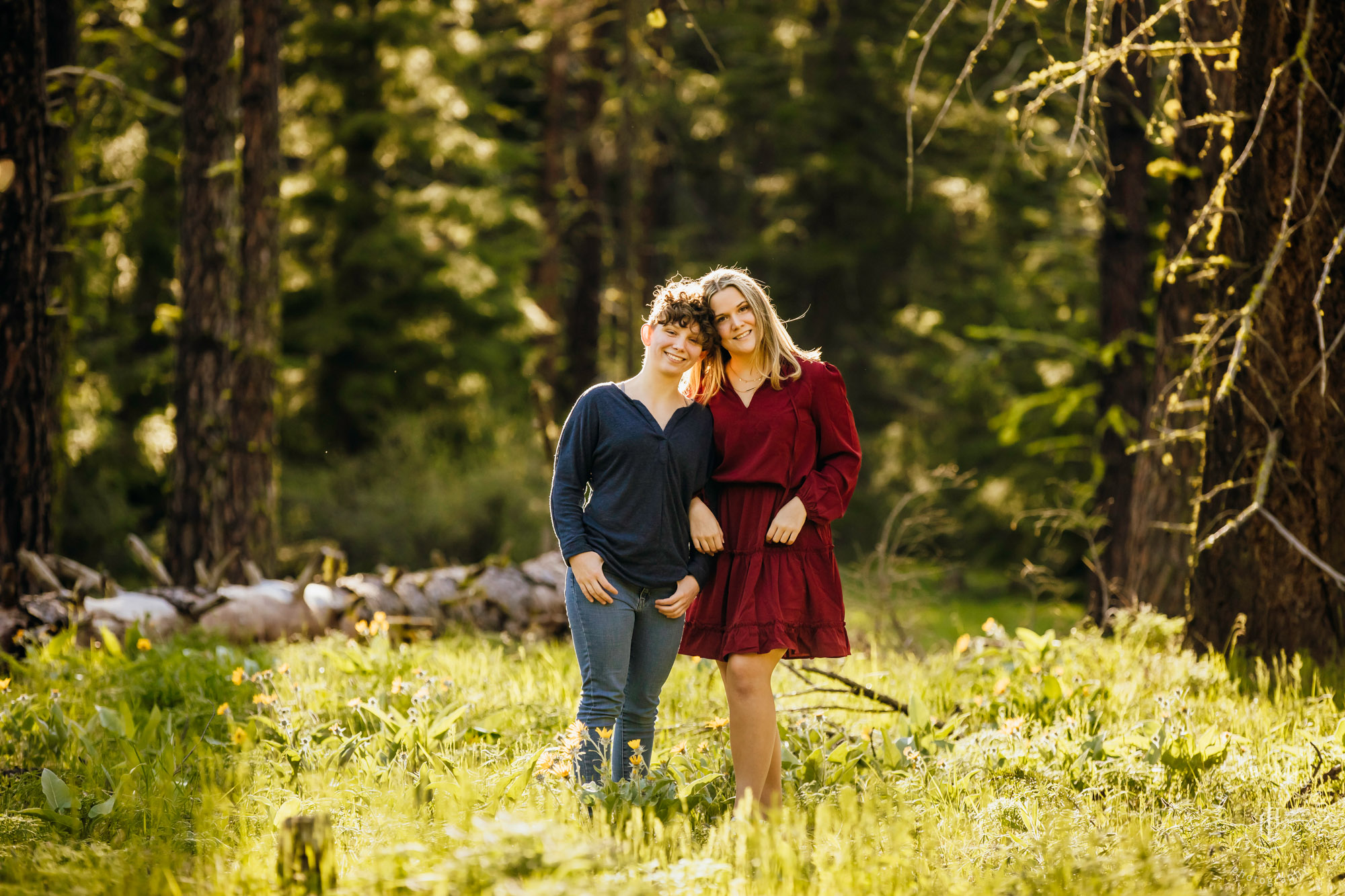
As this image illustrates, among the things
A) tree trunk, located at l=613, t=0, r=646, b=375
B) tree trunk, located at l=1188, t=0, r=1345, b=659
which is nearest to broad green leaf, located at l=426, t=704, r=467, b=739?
tree trunk, located at l=1188, t=0, r=1345, b=659

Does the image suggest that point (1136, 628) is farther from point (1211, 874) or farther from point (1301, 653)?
point (1211, 874)

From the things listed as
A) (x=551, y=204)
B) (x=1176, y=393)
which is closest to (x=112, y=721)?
(x=1176, y=393)

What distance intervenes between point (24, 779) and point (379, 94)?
12.6 meters

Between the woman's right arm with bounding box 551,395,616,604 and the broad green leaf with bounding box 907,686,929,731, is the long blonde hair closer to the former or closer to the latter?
the woman's right arm with bounding box 551,395,616,604

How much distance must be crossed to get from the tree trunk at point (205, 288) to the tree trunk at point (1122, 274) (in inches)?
295

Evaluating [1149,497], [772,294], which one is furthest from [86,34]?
[772,294]

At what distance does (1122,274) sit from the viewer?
972 cm

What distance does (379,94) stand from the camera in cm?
1468

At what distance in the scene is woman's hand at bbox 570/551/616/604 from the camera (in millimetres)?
3598

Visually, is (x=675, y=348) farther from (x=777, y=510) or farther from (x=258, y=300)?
(x=258, y=300)

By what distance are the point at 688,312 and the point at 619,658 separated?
4.10 feet

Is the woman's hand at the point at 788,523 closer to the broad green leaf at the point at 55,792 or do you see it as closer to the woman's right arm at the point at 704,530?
the woman's right arm at the point at 704,530

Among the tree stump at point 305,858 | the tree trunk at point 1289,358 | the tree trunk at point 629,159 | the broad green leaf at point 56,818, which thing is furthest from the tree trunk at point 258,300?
the tree trunk at point 1289,358

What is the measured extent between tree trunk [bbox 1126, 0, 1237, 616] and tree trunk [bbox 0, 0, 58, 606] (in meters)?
7.03
